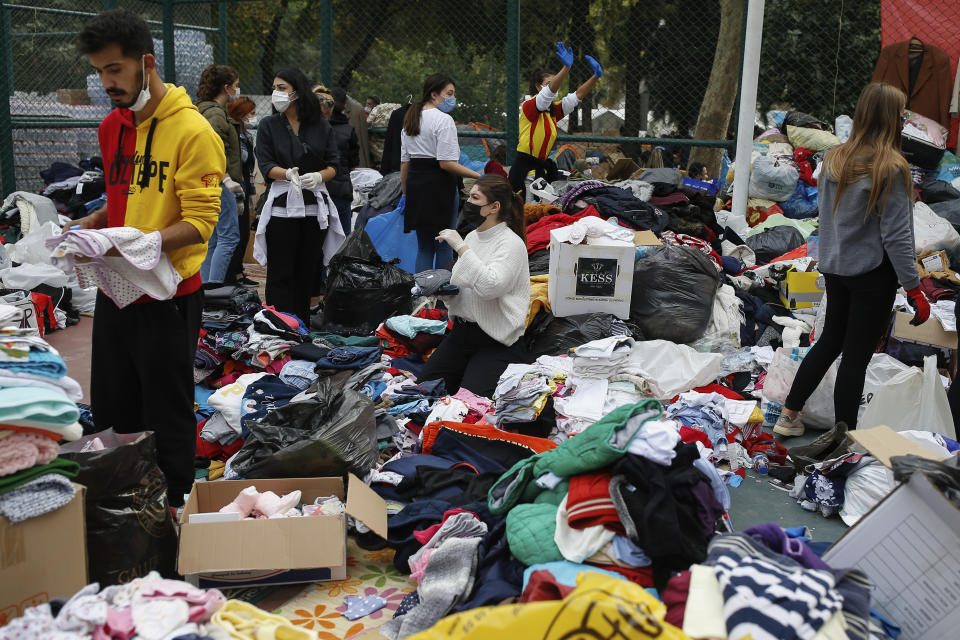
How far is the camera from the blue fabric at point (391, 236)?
7273mm

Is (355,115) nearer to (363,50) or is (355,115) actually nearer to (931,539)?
(363,50)

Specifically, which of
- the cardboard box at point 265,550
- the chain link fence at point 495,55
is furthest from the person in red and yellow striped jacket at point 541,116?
the cardboard box at point 265,550

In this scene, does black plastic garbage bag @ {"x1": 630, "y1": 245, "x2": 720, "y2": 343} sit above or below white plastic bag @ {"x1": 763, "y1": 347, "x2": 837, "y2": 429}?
above

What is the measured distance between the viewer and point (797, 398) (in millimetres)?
4535

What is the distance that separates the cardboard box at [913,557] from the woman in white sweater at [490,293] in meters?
2.26

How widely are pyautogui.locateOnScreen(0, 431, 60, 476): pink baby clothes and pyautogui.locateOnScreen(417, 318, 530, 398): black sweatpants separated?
2386 mm

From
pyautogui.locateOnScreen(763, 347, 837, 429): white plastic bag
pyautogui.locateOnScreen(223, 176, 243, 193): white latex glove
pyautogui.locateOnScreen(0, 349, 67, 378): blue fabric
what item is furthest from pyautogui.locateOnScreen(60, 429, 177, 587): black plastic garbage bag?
pyautogui.locateOnScreen(223, 176, 243, 193): white latex glove

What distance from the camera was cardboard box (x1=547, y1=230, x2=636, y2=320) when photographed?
Result: 559 cm

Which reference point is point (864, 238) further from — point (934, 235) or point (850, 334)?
point (934, 235)

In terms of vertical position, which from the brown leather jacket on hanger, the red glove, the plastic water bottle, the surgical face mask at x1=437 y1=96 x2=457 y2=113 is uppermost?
the brown leather jacket on hanger

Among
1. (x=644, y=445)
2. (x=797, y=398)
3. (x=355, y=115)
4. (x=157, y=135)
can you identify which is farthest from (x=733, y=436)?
(x=355, y=115)

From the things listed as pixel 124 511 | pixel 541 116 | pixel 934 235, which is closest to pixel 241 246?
pixel 541 116

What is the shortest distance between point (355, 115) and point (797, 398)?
6405 millimetres

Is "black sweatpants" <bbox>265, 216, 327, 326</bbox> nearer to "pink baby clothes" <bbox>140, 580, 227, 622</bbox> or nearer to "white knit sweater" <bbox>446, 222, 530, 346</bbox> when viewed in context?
"white knit sweater" <bbox>446, 222, 530, 346</bbox>
